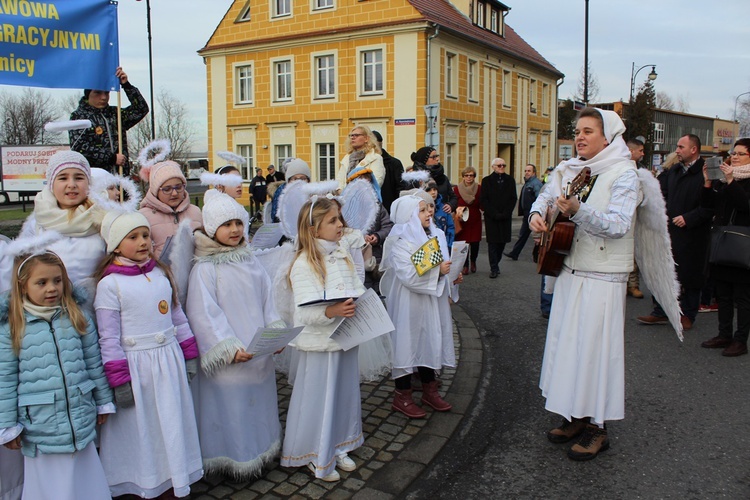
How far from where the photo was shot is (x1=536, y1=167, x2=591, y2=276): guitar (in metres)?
3.93

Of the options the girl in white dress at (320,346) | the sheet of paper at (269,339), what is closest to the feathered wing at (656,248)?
the girl in white dress at (320,346)

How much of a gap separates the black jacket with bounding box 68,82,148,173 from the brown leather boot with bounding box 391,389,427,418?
308 cm

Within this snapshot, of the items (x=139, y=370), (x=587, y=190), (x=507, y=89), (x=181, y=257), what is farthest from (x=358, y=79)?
(x=139, y=370)

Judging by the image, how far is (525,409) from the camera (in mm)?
5055

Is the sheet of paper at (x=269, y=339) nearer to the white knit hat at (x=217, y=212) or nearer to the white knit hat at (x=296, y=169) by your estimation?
the white knit hat at (x=217, y=212)

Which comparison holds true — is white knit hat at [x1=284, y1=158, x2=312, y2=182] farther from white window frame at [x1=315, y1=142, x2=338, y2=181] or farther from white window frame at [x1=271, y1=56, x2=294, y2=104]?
white window frame at [x1=271, y1=56, x2=294, y2=104]

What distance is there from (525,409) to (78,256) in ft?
11.8

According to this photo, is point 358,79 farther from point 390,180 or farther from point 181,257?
point 181,257

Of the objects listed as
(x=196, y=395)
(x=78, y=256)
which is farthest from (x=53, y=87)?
(x=196, y=395)

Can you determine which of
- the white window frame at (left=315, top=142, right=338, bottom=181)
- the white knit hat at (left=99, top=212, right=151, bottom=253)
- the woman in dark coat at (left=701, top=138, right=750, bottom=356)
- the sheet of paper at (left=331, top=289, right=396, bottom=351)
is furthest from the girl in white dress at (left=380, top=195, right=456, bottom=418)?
the white window frame at (left=315, top=142, right=338, bottom=181)

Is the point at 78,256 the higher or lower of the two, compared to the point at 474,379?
higher

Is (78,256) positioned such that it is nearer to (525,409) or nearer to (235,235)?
(235,235)

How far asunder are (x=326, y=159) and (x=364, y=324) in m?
26.8

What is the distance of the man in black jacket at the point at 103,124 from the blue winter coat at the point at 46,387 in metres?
2.29
